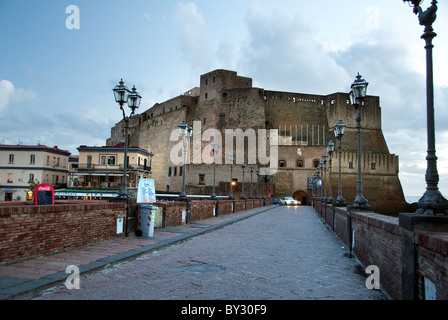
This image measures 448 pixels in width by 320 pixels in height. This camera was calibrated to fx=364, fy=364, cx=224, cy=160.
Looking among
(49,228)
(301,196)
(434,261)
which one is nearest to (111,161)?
(301,196)

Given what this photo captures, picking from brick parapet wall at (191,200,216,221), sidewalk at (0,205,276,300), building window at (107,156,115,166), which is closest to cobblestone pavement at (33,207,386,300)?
sidewalk at (0,205,276,300)

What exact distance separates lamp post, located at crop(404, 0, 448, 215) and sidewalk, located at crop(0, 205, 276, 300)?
4.95 meters

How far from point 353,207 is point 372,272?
11.6 feet

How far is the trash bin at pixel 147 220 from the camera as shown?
10.4m

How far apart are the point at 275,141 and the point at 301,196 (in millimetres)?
9814

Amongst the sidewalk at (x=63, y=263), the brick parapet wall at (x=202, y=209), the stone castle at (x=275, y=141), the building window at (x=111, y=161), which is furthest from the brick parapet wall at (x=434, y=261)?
the building window at (x=111, y=161)

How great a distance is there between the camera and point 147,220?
10.5 m

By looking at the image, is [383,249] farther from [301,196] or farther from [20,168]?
[20,168]

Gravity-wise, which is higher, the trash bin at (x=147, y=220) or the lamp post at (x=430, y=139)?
the lamp post at (x=430, y=139)

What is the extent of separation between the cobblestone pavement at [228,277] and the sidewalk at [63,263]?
0.53ft

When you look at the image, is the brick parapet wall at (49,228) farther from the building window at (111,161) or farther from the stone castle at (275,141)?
the building window at (111,161)
